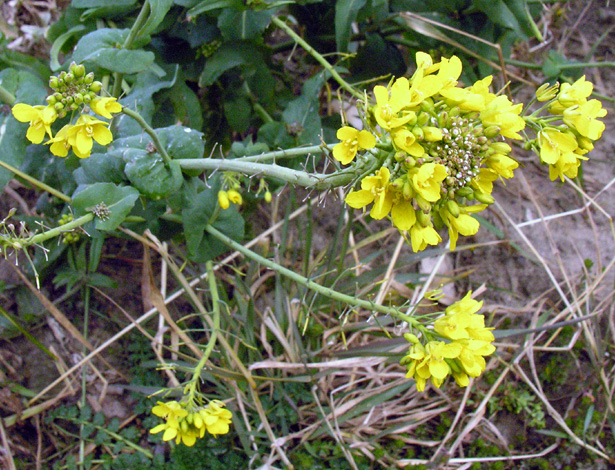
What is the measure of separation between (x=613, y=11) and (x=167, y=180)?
3.61m

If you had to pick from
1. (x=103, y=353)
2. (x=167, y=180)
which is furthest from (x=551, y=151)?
(x=103, y=353)

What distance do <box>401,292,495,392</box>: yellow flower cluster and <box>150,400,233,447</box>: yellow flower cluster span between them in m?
0.77

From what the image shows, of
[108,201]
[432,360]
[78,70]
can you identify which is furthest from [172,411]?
[78,70]

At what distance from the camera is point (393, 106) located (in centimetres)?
130

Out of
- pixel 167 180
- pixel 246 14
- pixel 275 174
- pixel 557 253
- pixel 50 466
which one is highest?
pixel 246 14

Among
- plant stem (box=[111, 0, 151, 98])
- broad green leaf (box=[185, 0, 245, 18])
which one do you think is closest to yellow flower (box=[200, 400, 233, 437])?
plant stem (box=[111, 0, 151, 98])

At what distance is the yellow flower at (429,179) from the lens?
4.09ft

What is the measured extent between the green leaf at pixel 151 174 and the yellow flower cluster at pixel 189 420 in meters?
0.80

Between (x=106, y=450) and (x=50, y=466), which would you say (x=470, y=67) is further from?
(x=50, y=466)

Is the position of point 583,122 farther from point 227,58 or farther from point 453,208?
point 227,58

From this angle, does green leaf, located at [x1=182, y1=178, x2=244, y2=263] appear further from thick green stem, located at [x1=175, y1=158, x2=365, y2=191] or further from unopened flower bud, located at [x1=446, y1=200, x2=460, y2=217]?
unopened flower bud, located at [x1=446, y1=200, x2=460, y2=217]

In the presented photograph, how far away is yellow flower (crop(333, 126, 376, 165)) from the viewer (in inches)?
51.6

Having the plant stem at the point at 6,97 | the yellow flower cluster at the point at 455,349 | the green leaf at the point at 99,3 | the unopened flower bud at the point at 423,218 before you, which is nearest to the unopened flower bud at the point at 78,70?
the plant stem at the point at 6,97

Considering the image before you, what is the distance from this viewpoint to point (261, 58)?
2451 millimetres
